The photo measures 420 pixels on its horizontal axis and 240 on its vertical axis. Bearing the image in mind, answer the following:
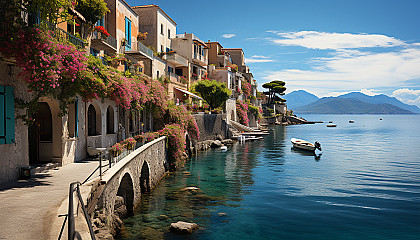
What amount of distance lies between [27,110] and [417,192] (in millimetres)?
25251

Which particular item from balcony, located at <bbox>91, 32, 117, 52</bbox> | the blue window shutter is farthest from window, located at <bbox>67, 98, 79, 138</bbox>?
balcony, located at <bbox>91, 32, 117, 52</bbox>

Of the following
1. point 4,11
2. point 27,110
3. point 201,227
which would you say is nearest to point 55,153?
point 27,110

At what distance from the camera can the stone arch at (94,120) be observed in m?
20.5

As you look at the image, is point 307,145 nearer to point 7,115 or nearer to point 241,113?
point 241,113

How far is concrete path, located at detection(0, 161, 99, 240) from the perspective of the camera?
7.54 metres

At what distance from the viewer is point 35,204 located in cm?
945

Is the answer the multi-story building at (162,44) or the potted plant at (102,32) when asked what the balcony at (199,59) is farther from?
the potted plant at (102,32)

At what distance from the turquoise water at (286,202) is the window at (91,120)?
5670 millimetres

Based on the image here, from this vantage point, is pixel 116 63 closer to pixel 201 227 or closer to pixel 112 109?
pixel 112 109

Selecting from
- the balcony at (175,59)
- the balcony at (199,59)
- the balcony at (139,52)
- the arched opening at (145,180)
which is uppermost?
the balcony at (199,59)

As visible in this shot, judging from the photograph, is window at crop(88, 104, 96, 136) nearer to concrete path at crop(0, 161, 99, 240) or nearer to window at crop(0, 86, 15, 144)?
concrete path at crop(0, 161, 99, 240)

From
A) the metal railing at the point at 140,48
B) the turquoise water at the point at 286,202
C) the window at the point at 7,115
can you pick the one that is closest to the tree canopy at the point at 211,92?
the metal railing at the point at 140,48

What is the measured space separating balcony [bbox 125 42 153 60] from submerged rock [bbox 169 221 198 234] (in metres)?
21.1

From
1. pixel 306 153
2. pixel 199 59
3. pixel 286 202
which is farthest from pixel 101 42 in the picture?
pixel 199 59
